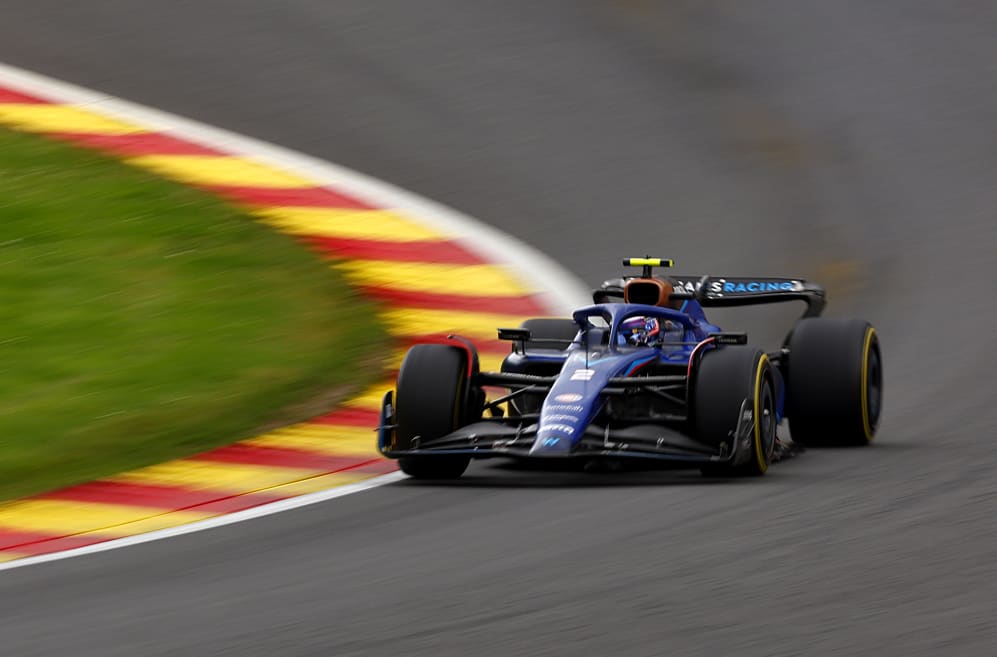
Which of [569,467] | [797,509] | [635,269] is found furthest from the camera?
[635,269]

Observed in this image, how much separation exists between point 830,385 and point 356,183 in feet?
20.0

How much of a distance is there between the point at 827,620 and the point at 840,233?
8.55 m

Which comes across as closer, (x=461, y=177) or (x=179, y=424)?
(x=179, y=424)

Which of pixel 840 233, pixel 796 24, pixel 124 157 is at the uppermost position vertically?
pixel 796 24

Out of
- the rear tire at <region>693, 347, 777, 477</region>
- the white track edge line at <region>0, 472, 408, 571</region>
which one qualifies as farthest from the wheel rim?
the white track edge line at <region>0, 472, 408, 571</region>

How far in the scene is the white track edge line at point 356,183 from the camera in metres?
12.6

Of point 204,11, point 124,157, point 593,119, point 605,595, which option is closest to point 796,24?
point 593,119

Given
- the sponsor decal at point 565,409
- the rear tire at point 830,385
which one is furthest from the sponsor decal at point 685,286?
the sponsor decal at point 565,409

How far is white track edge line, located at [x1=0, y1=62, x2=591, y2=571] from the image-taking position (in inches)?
497

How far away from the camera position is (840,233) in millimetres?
13703

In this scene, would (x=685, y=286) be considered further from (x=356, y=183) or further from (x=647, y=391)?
(x=356, y=183)

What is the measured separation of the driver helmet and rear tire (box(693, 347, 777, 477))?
0.72 metres

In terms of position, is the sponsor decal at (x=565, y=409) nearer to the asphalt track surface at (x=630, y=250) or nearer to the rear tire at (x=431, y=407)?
the asphalt track surface at (x=630, y=250)

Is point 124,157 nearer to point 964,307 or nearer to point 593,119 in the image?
point 593,119
